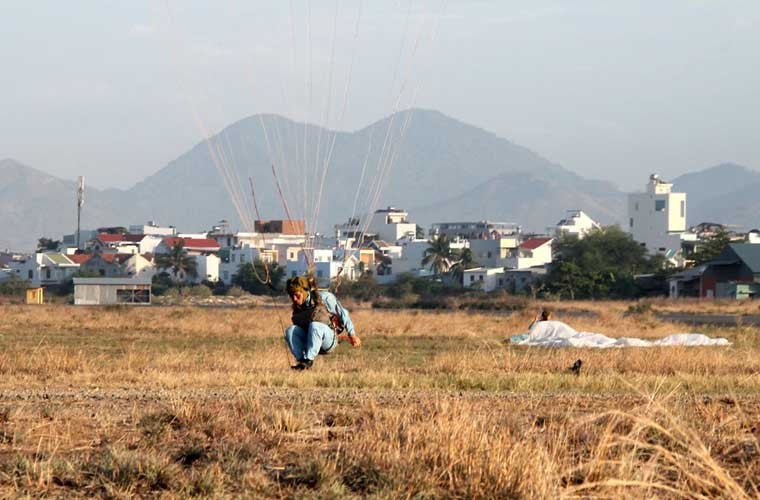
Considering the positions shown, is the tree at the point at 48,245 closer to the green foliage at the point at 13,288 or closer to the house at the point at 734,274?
the green foliage at the point at 13,288

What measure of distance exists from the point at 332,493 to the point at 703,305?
207ft

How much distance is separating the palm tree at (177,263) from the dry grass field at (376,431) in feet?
380

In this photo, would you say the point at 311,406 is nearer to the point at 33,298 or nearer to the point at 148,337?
the point at 148,337

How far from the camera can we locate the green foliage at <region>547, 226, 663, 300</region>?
9538cm

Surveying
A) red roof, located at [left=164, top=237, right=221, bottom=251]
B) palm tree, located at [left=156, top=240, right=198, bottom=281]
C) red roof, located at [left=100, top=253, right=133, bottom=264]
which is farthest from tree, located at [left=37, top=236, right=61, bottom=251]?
palm tree, located at [left=156, top=240, right=198, bottom=281]

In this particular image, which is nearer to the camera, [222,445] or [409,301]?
[222,445]

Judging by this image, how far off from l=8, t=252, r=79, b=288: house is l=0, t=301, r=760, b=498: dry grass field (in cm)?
11791

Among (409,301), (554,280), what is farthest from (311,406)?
(554,280)

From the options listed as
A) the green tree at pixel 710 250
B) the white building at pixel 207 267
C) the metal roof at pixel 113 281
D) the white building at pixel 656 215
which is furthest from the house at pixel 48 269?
the white building at pixel 656 215

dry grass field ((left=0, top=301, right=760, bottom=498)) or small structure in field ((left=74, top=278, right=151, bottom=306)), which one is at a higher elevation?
small structure in field ((left=74, top=278, right=151, bottom=306))

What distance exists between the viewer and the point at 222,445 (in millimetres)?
9375

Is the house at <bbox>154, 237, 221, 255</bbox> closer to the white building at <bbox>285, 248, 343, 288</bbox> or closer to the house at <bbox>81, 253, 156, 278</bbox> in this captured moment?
the house at <bbox>81, 253, 156, 278</bbox>

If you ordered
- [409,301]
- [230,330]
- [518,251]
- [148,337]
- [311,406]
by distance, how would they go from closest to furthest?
1. [311,406]
2. [148,337]
3. [230,330]
4. [409,301]
5. [518,251]

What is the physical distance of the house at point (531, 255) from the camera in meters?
145
